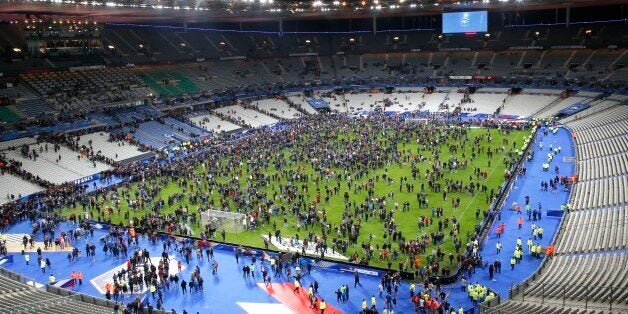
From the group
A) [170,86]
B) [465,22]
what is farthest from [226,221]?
[465,22]

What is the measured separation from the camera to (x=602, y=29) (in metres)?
74.4

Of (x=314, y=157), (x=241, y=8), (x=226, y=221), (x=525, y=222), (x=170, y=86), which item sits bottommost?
(x=525, y=222)

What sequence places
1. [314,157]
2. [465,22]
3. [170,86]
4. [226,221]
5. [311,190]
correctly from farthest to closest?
[465,22] < [170,86] < [314,157] < [311,190] < [226,221]

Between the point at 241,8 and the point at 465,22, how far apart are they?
33.8 metres

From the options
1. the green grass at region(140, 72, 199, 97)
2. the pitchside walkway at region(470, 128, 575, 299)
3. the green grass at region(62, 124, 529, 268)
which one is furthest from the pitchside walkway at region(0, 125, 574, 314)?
the green grass at region(140, 72, 199, 97)

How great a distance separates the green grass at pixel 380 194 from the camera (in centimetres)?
2952

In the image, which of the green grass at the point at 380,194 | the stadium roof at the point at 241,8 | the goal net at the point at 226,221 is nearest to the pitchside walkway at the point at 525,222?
the green grass at the point at 380,194

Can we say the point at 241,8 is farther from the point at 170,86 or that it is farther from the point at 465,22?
the point at 465,22

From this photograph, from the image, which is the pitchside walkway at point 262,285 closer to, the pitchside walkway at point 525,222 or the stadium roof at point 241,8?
the pitchside walkway at point 525,222

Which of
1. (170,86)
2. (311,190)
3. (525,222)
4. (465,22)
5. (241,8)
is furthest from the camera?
(465,22)

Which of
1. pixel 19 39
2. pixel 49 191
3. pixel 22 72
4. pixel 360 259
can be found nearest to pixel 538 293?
pixel 360 259

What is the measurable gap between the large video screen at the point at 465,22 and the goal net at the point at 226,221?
59392mm

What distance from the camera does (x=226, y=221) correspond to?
30.8 metres

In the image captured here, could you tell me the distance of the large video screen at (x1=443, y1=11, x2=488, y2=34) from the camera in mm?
76750
